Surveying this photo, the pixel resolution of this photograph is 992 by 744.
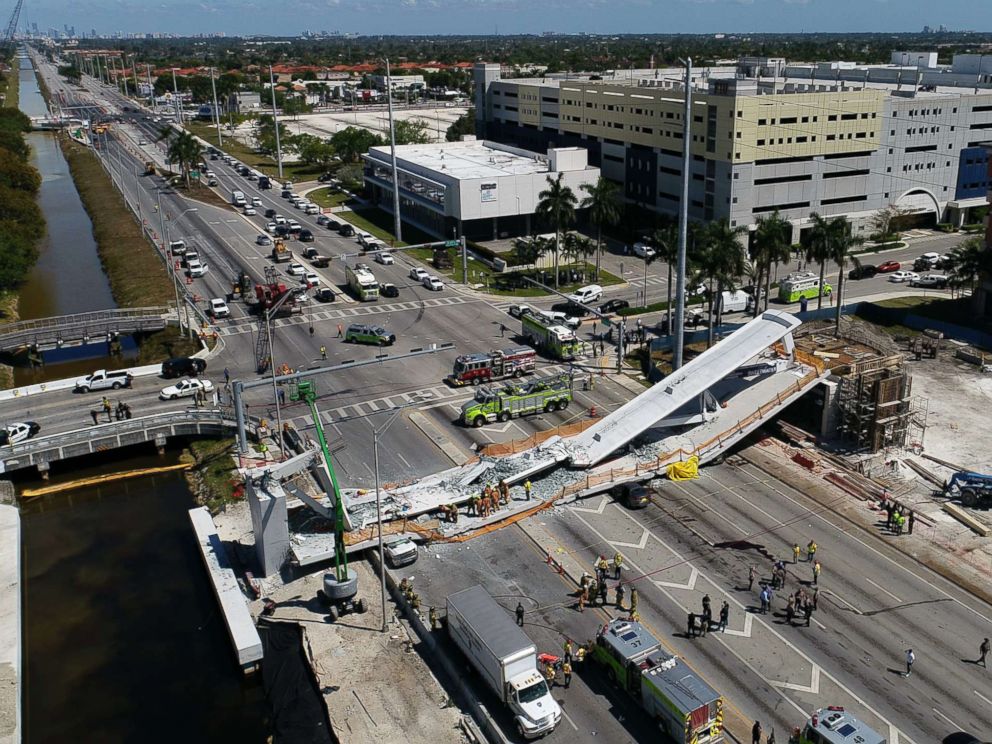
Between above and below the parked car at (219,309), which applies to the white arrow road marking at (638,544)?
below

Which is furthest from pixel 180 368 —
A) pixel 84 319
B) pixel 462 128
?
pixel 462 128

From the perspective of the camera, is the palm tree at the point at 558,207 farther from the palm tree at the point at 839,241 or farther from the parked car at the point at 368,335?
the palm tree at the point at 839,241

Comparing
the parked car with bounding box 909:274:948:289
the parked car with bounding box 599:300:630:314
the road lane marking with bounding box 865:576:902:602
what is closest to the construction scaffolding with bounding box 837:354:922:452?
the road lane marking with bounding box 865:576:902:602

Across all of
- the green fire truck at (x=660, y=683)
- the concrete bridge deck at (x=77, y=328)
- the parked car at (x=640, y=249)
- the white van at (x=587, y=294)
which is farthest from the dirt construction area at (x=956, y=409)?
the concrete bridge deck at (x=77, y=328)

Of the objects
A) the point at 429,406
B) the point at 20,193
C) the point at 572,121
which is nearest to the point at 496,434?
the point at 429,406

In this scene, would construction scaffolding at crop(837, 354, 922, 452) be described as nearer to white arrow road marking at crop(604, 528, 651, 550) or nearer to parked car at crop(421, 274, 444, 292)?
white arrow road marking at crop(604, 528, 651, 550)

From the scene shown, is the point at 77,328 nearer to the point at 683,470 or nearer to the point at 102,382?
the point at 102,382
